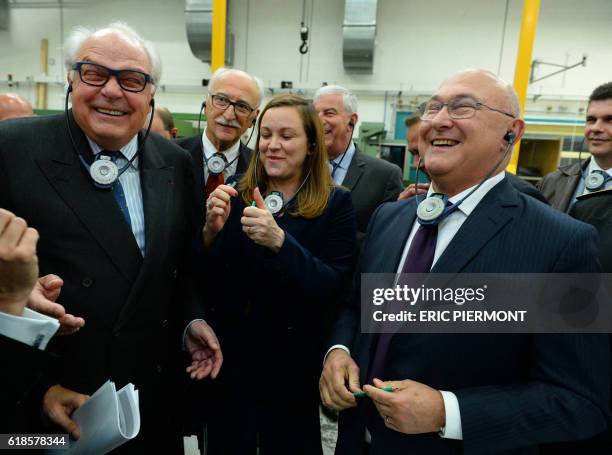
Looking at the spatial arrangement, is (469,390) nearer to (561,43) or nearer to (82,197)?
(82,197)

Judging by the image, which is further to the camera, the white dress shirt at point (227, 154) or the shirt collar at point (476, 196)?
the white dress shirt at point (227, 154)

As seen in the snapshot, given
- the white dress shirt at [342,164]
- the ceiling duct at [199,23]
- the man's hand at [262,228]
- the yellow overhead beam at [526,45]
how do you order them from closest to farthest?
the man's hand at [262,228]
the white dress shirt at [342,164]
the yellow overhead beam at [526,45]
the ceiling duct at [199,23]

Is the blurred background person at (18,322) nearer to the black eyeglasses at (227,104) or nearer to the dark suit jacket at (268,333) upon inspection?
the dark suit jacket at (268,333)

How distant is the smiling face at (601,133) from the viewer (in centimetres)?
261

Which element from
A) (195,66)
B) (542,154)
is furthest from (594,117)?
(195,66)

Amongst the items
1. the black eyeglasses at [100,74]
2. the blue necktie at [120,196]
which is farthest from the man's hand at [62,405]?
the black eyeglasses at [100,74]

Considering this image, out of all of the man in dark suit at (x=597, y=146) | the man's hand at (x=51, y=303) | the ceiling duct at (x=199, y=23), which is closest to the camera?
the man's hand at (x=51, y=303)

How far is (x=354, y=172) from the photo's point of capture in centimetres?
295

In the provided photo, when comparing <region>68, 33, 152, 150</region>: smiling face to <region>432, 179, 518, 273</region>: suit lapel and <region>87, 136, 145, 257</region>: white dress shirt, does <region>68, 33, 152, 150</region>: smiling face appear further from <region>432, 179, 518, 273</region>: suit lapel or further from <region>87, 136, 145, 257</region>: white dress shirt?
<region>432, 179, 518, 273</region>: suit lapel

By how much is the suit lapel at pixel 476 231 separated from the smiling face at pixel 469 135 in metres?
0.13

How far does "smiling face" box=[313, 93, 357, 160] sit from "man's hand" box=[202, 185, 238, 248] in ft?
5.23

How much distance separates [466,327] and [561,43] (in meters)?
8.30

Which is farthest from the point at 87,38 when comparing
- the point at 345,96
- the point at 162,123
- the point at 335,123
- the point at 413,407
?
the point at 162,123

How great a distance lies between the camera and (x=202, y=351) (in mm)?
1665
